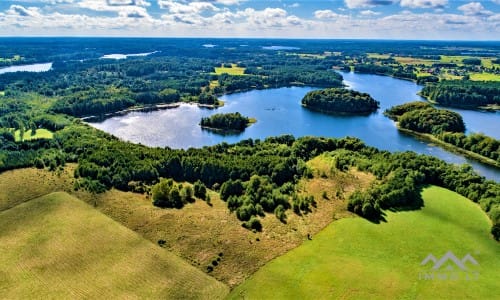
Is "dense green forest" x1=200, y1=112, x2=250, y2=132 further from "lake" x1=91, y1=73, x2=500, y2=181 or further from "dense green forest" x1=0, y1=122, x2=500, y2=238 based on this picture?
"dense green forest" x1=0, y1=122, x2=500, y2=238

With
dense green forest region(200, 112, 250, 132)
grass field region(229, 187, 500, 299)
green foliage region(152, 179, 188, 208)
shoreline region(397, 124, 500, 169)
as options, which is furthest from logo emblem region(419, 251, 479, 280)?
dense green forest region(200, 112, 250, 132)

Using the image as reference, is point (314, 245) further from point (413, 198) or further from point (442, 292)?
point (413, 198)

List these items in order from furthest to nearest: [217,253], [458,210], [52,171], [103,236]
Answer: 1. [52,171]
2. [458,210]
3. [103,236]
4. [217,253]

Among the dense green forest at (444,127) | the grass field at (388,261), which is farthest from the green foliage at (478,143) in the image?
the grass field at (388,261)

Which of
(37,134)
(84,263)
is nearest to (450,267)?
(84,263)

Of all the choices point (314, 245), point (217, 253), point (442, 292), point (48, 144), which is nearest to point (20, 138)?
point (48, 144)

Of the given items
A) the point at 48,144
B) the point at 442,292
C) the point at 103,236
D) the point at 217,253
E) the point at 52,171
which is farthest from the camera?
the point at 48,144
